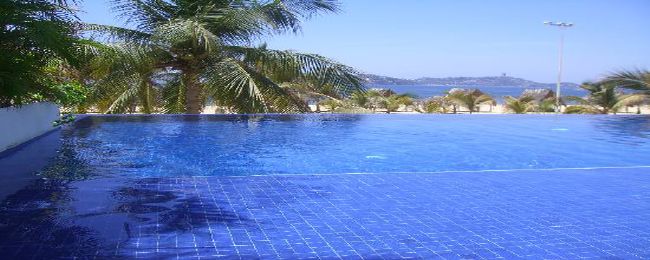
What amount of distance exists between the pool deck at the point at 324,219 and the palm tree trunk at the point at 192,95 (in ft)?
27.7

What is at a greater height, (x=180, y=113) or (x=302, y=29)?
(x=302, y=29)

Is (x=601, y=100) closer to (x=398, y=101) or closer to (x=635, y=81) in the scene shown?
(x=635, y=81)

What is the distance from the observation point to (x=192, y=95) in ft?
48.1

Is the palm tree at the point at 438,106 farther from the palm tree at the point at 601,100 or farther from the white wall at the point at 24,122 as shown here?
the white wall at the point at 24,122

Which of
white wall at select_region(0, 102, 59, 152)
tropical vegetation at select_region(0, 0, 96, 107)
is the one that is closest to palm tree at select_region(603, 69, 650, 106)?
white wall at select_region(0, 102, 59, 152)

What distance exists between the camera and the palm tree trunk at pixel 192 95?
A: 1438 cm

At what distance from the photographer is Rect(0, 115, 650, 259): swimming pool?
3.92m

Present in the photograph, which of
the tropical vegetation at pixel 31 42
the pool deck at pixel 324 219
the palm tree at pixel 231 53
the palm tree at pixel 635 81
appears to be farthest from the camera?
the palm tree at pixel 635 81

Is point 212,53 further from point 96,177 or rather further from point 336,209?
point 336,209

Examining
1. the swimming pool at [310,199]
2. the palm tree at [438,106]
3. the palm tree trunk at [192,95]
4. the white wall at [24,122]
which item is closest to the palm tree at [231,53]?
the palm tree trunk at [192,95]

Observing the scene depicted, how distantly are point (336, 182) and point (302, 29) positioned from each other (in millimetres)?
8379

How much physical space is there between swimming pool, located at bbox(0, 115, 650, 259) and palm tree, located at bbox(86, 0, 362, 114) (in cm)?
269

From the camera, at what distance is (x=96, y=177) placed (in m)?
6.14

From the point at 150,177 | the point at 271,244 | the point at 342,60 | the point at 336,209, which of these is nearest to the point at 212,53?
the point at 342,60
